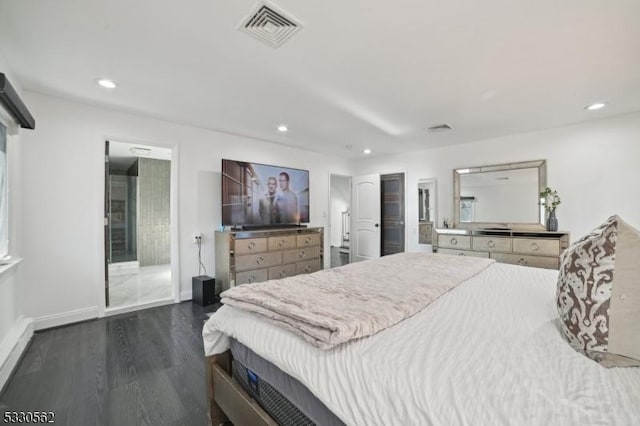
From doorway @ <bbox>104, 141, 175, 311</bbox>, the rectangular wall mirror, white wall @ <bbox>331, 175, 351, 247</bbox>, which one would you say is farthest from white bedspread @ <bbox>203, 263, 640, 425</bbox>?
white wall @ <bbox>331, 175, 351, 247</bbox>

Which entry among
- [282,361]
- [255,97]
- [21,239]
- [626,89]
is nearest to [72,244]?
[21,239]

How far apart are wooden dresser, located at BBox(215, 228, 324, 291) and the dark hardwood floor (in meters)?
0.93

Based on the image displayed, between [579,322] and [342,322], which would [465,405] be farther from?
[579,322]

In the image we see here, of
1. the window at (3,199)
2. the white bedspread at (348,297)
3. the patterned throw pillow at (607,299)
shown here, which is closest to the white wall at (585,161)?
the white bedspread at (348,297)

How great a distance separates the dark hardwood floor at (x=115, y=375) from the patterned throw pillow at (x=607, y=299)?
6.07 feet

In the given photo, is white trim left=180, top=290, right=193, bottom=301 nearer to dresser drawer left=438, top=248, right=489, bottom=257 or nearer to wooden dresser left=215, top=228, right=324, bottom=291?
wooden dresser left=215, top=228, right=324, bottom=291

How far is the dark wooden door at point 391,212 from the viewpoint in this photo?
6.12m

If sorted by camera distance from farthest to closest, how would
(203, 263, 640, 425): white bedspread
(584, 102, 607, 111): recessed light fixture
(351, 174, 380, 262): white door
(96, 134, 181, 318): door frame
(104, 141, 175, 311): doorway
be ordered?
1. (104, 141, 175, 311): doorway
2. (351, 174, 380, 262): white door
3. (96, 134, 181, 318): door frame
4. (584, 102, 607, 111): recessed light fixture
5. (203, 263, 640, 425): white bedspread

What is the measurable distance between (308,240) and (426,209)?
7.55 ft

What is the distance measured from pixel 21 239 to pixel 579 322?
13.9 ft

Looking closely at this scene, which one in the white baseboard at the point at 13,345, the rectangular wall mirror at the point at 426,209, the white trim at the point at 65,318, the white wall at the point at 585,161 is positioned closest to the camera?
the white baseboard at the point at 13,345

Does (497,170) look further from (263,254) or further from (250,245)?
(250,245)

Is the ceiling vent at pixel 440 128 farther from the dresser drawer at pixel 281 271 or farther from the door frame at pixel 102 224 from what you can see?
the door frame at pixel 102 224

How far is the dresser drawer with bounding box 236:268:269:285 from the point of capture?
3.70 metres
